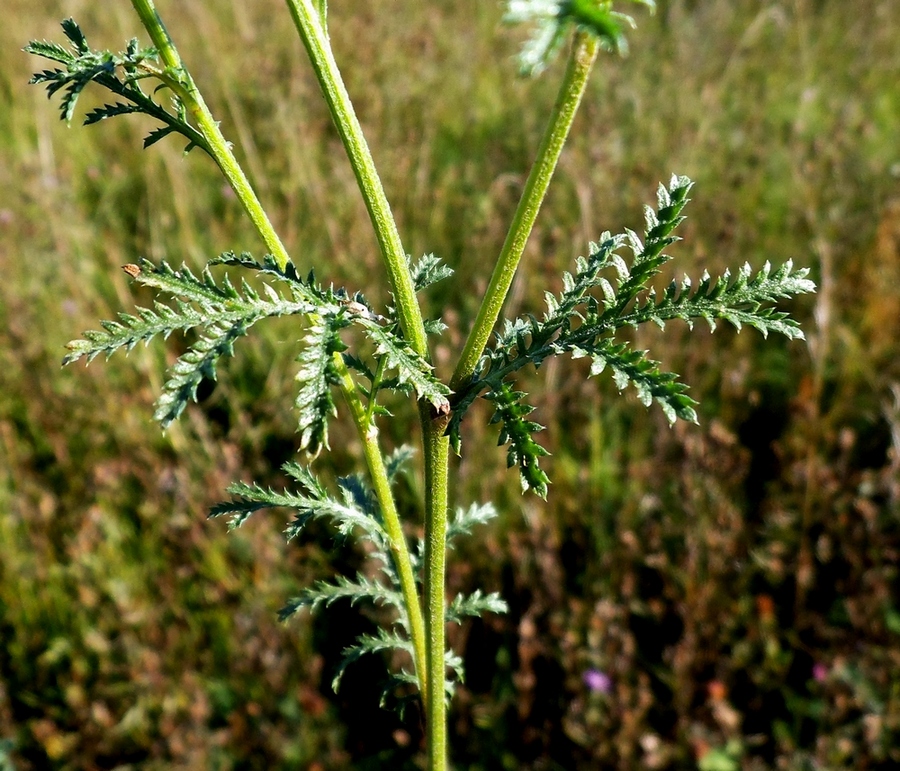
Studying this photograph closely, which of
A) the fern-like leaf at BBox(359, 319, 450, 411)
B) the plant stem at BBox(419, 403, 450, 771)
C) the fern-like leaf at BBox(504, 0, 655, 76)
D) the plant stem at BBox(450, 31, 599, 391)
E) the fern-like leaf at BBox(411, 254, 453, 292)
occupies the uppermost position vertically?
the fern-like leaf at BBox(411, 254, 453, 292)

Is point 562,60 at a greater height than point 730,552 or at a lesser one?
greater

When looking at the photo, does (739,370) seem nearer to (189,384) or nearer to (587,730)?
(587,730)

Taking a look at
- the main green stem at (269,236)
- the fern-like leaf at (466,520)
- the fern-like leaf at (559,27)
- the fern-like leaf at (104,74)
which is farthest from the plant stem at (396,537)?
the fern-like leaf at (559,27)

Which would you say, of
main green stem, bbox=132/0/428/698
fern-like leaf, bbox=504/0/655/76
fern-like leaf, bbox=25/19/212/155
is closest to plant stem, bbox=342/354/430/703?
main green stem, bbox=132/0/428/698

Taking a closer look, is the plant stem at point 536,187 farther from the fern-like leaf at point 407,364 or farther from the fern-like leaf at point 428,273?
the fern-like leaf at point 428,273

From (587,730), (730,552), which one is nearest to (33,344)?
(587,730)

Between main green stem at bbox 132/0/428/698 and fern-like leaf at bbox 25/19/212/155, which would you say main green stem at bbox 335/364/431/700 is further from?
fern-like leaf at bbox 25/19/212/155

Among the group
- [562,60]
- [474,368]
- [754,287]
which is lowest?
[474,368]
